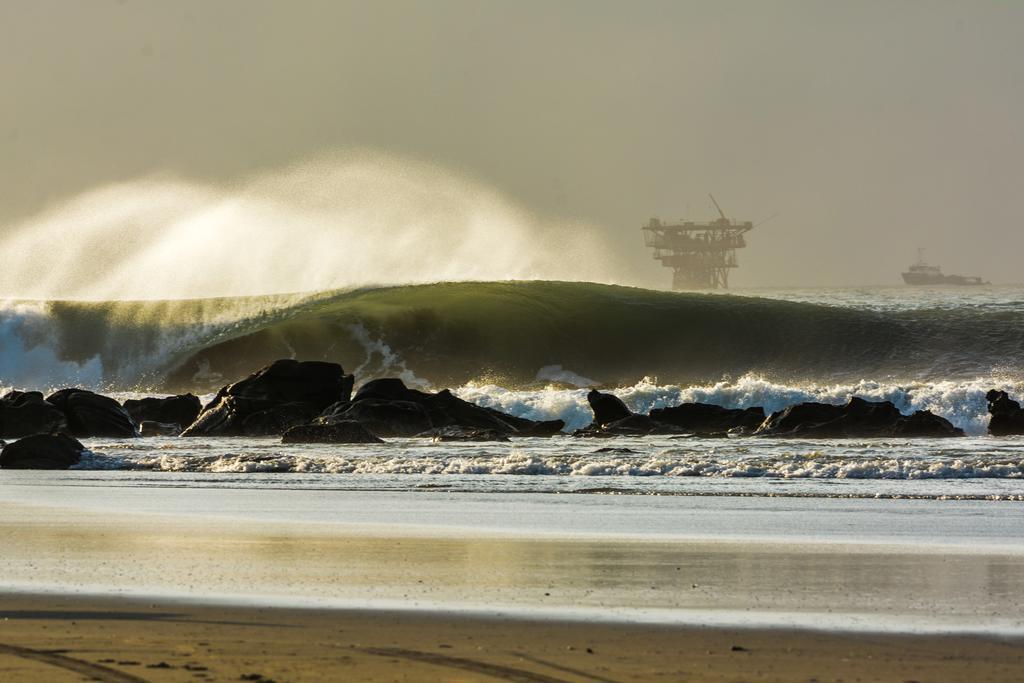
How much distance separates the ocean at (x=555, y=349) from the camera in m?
35.1

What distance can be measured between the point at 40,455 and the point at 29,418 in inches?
420

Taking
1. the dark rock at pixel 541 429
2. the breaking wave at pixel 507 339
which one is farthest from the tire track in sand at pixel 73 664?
the breaking wave at pixel 507 339

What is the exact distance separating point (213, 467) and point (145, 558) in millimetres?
10180

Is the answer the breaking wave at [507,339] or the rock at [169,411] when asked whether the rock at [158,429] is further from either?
the breaking wave at [507,339]

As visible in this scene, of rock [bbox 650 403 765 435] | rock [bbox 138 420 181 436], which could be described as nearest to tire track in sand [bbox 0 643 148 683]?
rock [bbox 650 403 765 435]

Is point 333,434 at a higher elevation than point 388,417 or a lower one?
lower

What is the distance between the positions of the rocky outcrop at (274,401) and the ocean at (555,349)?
60.0 inches

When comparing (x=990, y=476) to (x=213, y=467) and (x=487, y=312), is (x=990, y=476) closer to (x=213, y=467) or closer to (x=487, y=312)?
(x=213, y=467)

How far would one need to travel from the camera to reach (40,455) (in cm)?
1955

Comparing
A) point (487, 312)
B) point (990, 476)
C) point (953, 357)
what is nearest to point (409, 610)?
point (990, 476)

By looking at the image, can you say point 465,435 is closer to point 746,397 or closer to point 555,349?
point 746,397

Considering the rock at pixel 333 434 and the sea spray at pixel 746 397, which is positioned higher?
the sea spray at pixel 746 397

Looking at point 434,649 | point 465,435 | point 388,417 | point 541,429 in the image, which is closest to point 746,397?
point 541,429

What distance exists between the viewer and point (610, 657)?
5.85 meters
